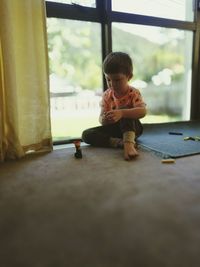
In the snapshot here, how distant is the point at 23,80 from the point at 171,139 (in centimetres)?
94

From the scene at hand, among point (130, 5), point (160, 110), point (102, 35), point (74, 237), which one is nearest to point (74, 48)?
point (102, 35)

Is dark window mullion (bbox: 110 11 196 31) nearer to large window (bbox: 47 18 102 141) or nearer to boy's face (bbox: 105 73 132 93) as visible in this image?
large window (bbox: 47 18 102 141)

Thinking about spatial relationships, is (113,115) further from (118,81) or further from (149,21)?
(149,21)

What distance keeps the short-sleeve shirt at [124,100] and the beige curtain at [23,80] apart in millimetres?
362

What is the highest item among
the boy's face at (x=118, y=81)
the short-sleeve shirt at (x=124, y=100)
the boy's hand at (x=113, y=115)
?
the boy's face at (x=118, y=81)

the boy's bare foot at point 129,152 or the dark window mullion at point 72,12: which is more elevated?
the dark window mullion at point 72,12

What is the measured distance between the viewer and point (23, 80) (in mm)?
1354

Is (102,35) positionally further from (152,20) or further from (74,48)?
(152,20)

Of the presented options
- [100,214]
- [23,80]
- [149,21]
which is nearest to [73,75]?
[23,80]

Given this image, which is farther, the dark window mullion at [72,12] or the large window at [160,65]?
the large window at [160,65]

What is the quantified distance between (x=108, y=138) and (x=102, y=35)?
82 cm

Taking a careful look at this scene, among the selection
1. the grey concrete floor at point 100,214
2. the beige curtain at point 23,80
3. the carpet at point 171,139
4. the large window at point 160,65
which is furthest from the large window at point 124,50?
the grey concrete floor at point 100,214

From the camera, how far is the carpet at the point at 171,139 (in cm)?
135

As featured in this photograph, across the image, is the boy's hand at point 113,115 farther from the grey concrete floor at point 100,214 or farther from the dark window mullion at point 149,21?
the dark window mullion at point 149,21
